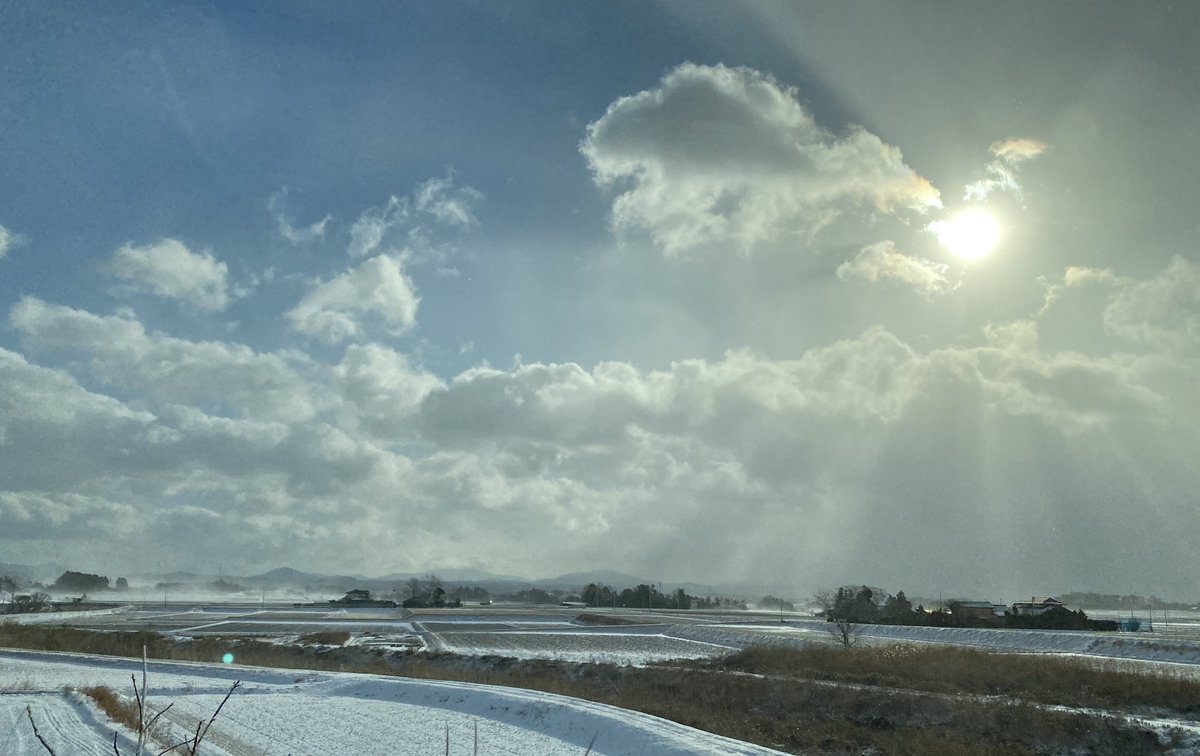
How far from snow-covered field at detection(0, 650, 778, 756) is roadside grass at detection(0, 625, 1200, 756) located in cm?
342

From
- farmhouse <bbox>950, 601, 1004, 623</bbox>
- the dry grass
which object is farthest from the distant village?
the dry grass

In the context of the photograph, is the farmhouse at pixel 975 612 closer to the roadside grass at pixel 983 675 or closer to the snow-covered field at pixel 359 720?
the roadside grass at pixel 983 675

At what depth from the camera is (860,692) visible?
3597 cm

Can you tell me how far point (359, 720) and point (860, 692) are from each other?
69.0 ft

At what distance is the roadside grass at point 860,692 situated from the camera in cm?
2733

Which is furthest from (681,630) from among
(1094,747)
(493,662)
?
(1094,747)

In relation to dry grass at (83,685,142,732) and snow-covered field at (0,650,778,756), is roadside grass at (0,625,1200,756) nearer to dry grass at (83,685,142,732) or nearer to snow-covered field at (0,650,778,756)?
dry grass at (83,685,142,732)

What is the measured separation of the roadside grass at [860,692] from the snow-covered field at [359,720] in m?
3.42

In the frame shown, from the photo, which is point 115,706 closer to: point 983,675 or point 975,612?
point 983,675

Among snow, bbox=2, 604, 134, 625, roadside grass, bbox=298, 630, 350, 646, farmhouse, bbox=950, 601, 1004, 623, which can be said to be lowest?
snow, bbox=2, 604, 134, 625

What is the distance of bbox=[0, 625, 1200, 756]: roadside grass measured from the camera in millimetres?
27328

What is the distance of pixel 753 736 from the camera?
89.8ft

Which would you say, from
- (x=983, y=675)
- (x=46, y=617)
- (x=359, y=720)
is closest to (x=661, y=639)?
(x=983, y=675)

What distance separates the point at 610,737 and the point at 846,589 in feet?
384
